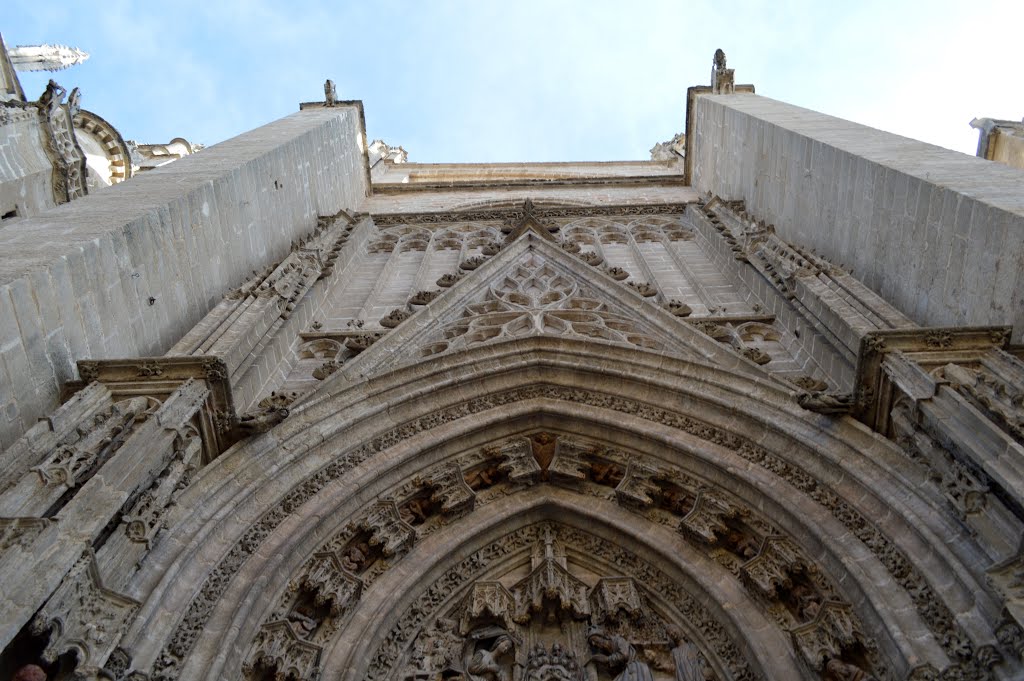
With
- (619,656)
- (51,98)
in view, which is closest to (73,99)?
(51,98)

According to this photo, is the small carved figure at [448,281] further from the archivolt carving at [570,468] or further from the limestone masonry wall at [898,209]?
the limestone masonry wall at [898,209]

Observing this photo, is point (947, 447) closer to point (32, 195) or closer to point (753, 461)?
point (753, 461)

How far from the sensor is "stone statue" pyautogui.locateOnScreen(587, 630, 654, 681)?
685 cm

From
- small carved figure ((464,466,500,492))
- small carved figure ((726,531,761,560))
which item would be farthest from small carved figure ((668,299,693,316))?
small carved figure ((726,531,761,560))

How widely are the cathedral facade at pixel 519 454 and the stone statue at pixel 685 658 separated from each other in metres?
0.02

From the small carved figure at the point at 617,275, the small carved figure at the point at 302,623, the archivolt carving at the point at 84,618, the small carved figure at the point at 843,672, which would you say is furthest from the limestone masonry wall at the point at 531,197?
the archivolt carving at the point at 84,618

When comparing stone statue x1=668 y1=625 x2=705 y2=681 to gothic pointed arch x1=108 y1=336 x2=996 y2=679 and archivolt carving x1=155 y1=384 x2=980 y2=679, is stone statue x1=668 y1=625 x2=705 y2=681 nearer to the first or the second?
gothic pointed arch x1=108 y1=336 x2=996 y2=679

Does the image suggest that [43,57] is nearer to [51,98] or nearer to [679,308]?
[51,98]

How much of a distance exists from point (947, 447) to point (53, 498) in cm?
592

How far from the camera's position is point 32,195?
1368cm

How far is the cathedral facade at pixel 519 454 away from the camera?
5566mm

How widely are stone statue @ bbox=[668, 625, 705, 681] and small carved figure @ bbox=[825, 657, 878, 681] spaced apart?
1.10 meters

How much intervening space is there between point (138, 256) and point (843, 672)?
22.9ft

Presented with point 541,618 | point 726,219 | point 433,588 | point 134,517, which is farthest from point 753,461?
point 726,219
